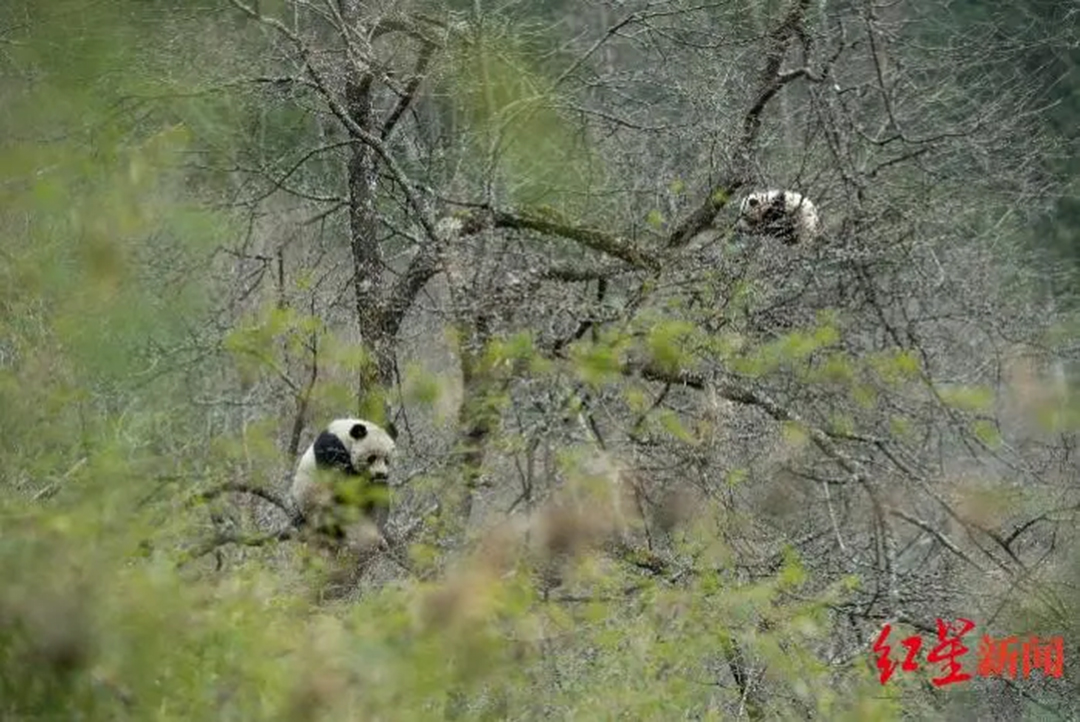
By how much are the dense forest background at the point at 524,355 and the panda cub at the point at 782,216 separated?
0.30 ft

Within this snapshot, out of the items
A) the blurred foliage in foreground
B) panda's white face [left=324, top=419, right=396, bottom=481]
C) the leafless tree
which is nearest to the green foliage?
the leafless tree

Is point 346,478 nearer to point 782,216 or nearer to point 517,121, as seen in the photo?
point 517,121

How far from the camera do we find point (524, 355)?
512 cm

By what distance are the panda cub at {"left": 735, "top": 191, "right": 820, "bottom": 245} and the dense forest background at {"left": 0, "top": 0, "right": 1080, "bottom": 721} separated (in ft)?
0.30

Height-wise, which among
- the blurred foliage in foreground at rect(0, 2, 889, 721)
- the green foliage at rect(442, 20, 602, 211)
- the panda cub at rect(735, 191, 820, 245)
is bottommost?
the blurred foliage in foreground at rect(0, 2, 889, 721)

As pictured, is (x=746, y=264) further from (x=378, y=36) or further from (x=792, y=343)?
(x=378, y=36)

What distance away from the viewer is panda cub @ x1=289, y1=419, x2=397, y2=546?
15.5 feet

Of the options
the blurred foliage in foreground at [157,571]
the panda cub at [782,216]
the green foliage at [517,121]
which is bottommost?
the blurred foliage in foreground at [157,571]

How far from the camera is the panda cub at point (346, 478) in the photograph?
4730 mm

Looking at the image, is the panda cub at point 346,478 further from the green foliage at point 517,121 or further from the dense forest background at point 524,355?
the green foliage at point 517,121

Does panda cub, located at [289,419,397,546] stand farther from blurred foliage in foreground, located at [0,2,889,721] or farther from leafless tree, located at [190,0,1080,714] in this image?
blurred foliage in foreground, located at [0,2,889,721]

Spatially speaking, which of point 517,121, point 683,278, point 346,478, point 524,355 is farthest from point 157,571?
point 517,121

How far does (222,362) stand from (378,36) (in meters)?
1.87

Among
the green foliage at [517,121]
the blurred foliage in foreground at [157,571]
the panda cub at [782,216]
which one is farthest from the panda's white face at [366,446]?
the panda cub at [782,216]
